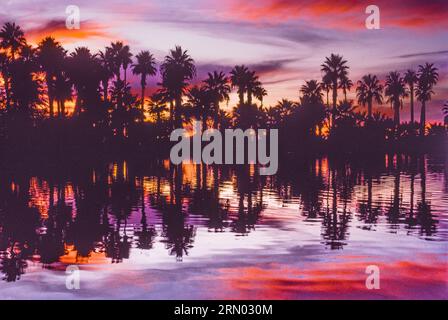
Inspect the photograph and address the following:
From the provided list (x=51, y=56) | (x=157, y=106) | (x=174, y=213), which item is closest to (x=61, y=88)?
(x=51, y=56)

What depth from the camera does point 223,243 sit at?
16453mm

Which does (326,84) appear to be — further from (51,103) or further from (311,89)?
(51,103)

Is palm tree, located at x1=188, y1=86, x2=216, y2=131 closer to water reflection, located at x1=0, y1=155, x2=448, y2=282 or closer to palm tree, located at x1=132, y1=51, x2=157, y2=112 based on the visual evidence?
palm tree, located at x1=132, y1=51, x2=157, y2=112

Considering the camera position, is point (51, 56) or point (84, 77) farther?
point (84, 77)

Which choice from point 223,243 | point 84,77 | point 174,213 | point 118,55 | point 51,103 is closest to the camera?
point 223,243

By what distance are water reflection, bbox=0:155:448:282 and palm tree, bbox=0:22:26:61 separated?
39.5 metres

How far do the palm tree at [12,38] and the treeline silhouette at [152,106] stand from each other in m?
0.12

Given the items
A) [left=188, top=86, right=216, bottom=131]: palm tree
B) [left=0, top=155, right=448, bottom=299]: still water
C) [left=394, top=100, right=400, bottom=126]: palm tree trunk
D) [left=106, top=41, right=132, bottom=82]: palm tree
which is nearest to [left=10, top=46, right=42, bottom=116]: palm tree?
[left=106, top=41, right=132, bottom=82]: palm tree

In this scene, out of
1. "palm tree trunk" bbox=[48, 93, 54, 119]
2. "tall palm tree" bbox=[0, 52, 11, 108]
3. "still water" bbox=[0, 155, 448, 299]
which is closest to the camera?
"still water" bbox=[0, 155, 448, 299]

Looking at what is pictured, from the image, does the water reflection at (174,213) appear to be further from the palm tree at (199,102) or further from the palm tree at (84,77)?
the palm tree at (199,102)

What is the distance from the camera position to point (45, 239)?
1686cm

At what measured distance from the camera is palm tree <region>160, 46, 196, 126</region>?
92.2m

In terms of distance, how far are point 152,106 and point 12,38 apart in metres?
33.2
